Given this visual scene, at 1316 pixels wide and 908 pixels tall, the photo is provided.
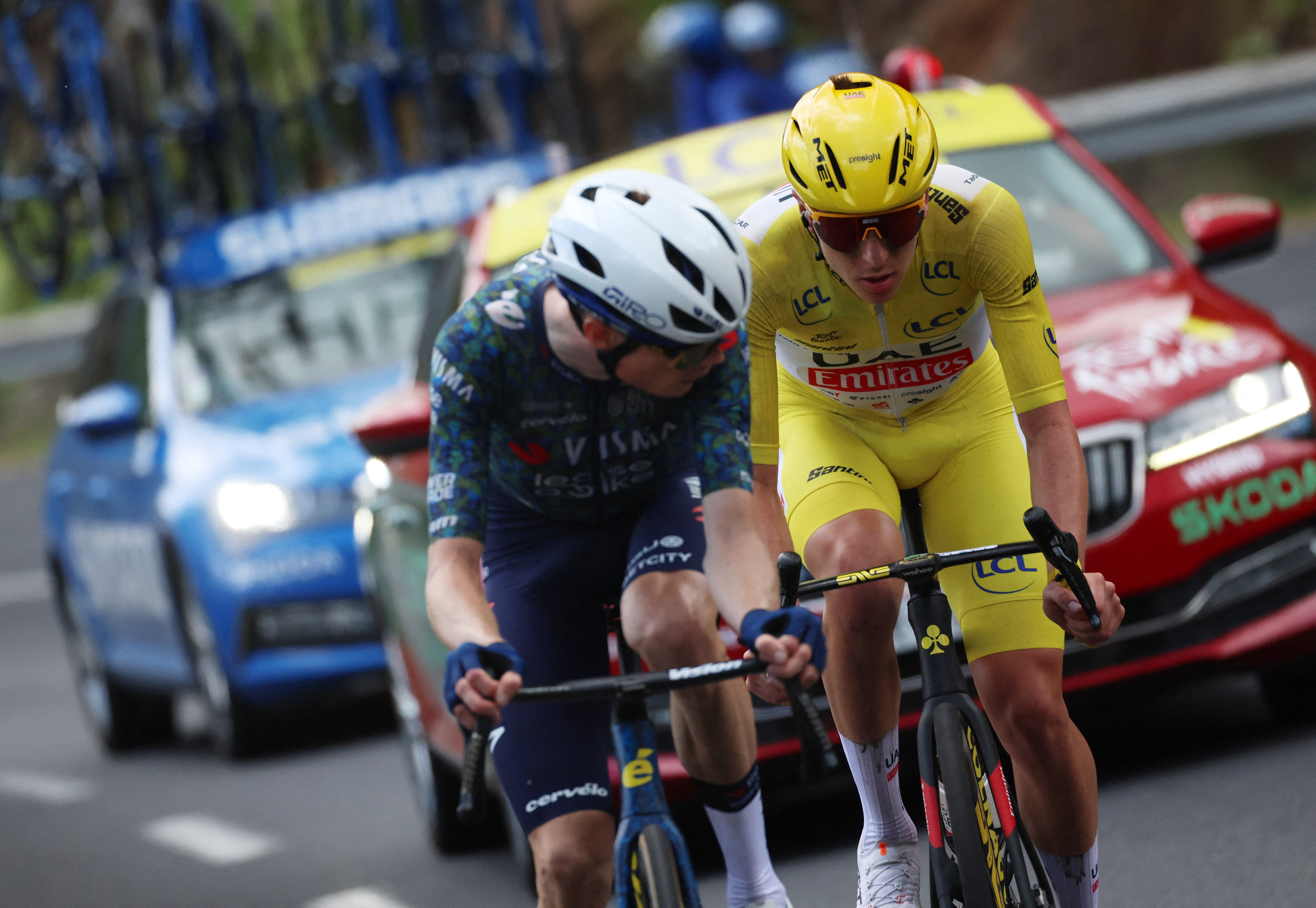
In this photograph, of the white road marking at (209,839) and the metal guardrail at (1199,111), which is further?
the metal guardrail at (1199,111)

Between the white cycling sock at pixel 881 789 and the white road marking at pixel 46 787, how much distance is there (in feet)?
20.5

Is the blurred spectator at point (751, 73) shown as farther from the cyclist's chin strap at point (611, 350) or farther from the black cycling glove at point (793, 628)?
the black cycling glove at point (793, 628)

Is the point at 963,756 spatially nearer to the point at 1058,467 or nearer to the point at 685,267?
the point at 1058,467

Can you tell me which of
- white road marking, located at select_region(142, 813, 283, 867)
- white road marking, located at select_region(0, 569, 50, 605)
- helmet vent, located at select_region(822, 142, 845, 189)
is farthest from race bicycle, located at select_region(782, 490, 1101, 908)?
white road marking, located at select_region(0, 569, 50, 605)

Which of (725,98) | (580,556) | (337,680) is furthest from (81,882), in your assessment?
(725,98)

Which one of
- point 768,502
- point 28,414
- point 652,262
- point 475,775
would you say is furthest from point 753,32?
point 28,414

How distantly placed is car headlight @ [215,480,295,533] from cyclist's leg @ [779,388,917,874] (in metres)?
5.05

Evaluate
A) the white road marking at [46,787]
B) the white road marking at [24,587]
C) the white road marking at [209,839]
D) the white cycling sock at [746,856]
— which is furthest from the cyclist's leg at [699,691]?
the white road marking at [24,587]

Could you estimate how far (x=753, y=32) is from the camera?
10.5 meters

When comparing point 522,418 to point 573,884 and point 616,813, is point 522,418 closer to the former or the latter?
point 573,884

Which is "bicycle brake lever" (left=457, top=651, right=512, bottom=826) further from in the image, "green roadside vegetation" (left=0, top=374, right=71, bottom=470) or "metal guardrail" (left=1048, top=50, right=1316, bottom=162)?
"green roadside vegetation" (left=0, top=374, right=71, bottom=470)

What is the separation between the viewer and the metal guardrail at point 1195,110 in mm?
12906

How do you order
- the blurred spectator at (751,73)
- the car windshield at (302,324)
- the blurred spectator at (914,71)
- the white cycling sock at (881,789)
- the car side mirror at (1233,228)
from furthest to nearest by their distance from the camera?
1. the blurred spectator at (751,73)
2. the car windshield at (302,324)
3. the blurred spectator at (914,71)
4. the car side mirror at (1233,228)
5. the white cycling sock at (881,789)

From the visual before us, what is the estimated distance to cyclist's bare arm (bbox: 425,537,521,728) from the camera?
11.8 feet
